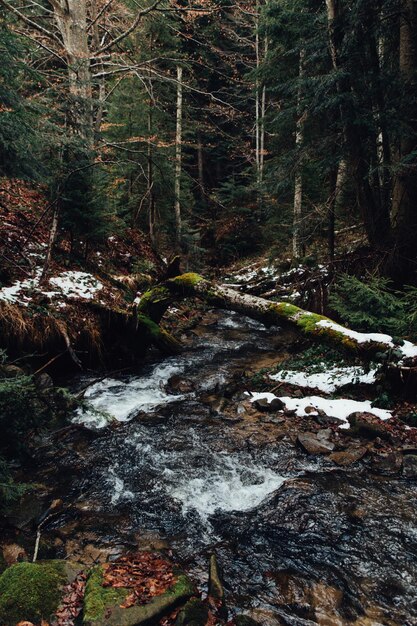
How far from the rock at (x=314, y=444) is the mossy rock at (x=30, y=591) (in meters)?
3.77

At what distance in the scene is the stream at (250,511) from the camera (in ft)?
11.1

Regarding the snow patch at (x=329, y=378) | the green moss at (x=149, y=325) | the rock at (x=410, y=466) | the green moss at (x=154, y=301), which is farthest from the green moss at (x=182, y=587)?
the green moss at (x=154, y=301)

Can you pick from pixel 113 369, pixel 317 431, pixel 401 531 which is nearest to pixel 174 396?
pixel 113 369

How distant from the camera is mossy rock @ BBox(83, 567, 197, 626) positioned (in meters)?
2.58

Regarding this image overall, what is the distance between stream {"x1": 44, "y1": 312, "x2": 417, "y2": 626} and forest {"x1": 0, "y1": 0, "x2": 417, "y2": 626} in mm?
25

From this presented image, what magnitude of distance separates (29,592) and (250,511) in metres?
2.63

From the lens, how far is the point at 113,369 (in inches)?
356

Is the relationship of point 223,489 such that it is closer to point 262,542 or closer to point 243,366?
point 262,542

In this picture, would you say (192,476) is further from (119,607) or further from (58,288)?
(58,288)

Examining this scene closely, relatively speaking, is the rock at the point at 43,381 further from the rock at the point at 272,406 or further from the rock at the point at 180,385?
the rock at the point at 272,406

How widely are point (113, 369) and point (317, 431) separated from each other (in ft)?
17.1

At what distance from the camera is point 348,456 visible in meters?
5.46

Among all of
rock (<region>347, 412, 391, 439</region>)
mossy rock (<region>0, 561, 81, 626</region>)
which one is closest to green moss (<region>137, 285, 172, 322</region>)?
rock (<region>347, 412, 391, 439</region>)

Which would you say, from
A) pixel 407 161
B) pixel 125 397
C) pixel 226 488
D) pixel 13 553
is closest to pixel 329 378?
pixel 226 488
